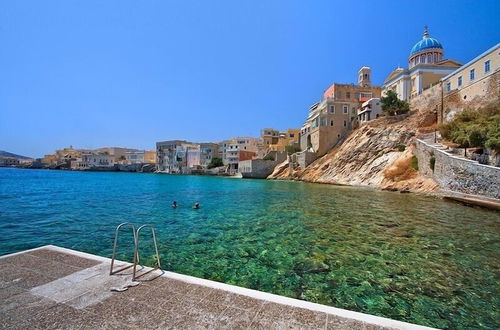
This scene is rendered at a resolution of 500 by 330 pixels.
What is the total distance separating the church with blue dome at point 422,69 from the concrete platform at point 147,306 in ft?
167

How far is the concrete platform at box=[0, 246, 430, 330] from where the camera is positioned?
3.01m

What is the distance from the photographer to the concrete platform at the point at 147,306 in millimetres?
3014

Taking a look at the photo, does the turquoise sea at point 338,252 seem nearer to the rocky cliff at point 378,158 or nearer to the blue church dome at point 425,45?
the rocky cliff at point 378,158

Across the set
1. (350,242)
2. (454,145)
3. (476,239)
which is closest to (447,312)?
(350,242)

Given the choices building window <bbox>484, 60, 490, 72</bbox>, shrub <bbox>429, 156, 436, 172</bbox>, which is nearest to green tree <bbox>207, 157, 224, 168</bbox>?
shrub <bbox>429, 156, 436, 172</bbox>

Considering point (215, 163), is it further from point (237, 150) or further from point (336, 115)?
point (336, 115)

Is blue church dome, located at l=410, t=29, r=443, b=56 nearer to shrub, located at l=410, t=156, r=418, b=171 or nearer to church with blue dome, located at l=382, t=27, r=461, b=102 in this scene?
church with blue dome, located at l=382, t=27, r=461, b=102

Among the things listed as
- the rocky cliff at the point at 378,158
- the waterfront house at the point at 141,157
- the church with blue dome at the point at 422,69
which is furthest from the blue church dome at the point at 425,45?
the waterfront house at the point at 141,157

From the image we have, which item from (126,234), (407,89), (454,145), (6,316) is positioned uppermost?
(407,89)

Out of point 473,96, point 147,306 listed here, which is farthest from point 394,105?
point 147,306

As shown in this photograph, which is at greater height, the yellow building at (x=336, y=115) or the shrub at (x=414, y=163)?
the yellow building at (x=336, y=115)

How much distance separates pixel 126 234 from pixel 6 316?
7.87 meters

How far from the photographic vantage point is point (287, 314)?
324 cm

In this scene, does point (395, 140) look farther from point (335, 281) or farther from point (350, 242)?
point (335, 281)
